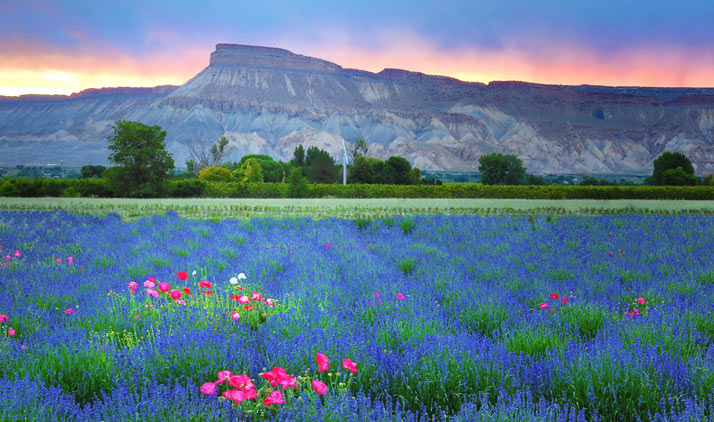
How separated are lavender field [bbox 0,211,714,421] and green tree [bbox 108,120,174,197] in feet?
95.5

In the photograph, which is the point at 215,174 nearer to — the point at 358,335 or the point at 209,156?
the point at 209,156

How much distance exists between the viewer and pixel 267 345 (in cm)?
378

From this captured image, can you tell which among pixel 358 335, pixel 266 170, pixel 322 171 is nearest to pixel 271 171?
pixel 266 170

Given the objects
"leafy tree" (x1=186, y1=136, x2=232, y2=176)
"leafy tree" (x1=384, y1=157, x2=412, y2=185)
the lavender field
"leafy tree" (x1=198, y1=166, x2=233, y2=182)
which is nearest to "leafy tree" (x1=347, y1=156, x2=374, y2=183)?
"leafy tree" (x1=384, y1=157, x2=412, y2=185)

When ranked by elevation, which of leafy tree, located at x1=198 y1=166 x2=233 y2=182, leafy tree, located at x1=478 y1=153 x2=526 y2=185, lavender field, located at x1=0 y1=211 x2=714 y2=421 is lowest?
lavender field, located at x1=0 y1=211 x2=714 y2=421

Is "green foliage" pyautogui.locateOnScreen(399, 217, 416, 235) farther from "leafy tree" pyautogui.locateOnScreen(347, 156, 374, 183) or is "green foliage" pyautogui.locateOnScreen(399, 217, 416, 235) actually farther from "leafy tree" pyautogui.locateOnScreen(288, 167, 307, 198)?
"leafy tree" pyautogui.locateOnScreen(347, 156, 374, 183)

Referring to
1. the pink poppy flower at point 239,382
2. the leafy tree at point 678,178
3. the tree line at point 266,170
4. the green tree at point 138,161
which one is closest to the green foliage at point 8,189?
the tree line at point 266,170

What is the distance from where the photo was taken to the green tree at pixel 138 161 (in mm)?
36406

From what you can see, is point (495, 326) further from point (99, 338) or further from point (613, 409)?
point (99, 338)

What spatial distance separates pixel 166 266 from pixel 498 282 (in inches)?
192

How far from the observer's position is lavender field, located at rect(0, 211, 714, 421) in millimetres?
2842

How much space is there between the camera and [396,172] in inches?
2516

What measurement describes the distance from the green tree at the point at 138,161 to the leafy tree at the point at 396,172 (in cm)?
3119

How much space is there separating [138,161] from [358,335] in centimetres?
3649
